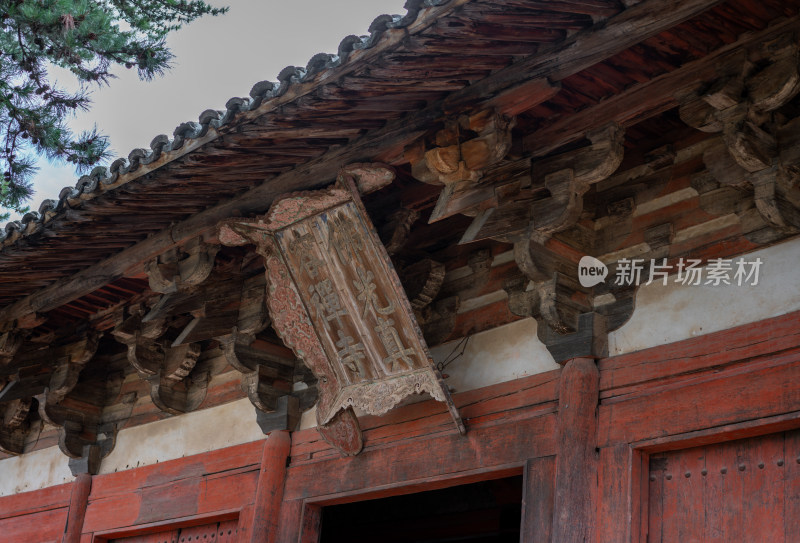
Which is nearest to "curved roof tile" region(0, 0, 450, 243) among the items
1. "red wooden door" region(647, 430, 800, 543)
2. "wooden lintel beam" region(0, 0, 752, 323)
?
"wooden lintel beam" region(0, 0, 752, 323)

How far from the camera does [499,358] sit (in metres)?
4.80

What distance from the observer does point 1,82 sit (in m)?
6.84

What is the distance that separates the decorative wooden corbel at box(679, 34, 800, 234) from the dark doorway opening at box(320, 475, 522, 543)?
3.11 m

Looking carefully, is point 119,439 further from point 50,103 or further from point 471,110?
point 471,110

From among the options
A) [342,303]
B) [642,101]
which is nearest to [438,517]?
[342,303]

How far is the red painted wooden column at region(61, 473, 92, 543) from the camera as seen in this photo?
256 inches

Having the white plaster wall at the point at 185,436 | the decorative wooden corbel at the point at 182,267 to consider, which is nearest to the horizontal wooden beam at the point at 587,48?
the decorative wooden corbel at the point at 182,267

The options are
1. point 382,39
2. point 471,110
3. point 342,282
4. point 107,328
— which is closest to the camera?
point 382,39

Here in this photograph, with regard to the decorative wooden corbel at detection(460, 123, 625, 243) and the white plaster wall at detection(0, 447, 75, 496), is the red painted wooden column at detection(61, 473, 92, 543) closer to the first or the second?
the white plaster wall at detection(0, 447, 75, 496)

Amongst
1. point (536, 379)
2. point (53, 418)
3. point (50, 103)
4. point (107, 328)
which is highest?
point (50, 103)

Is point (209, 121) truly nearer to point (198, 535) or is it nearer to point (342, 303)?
point (342, 303)

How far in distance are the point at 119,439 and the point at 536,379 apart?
3.40m

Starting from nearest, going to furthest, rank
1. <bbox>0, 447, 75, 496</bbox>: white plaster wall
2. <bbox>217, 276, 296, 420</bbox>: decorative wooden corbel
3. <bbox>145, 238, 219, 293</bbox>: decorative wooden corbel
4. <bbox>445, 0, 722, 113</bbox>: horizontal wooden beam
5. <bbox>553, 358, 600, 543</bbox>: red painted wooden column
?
<bbox>445, 0, 722, 113</bbox>: horizontal wooden beam → <bbox>553, 358, 600, 543</bbox>: red painted wooden column → <bbox>145, 238, 219, 293</bbox>: decorative wooden corbel → <bbox>217, 276, 296, 420</bbox>: decorative wooden corbel → <bbox>0, 447, 75, 496</bbox>: white plaster wall

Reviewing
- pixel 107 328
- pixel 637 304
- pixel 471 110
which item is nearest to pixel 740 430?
pixel 637 304
